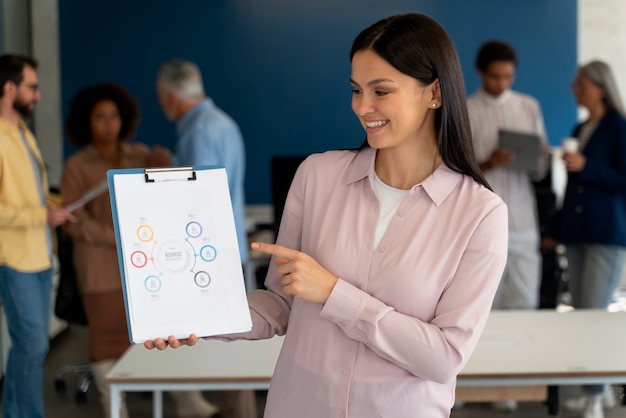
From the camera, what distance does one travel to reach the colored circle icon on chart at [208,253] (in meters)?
1.93

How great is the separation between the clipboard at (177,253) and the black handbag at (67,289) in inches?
135

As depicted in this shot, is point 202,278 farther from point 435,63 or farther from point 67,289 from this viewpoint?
point 67,289

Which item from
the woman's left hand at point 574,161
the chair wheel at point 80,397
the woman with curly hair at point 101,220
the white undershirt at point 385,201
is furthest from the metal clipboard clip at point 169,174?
the chair wheel at point 80,397

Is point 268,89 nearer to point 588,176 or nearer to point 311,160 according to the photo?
point 588,176

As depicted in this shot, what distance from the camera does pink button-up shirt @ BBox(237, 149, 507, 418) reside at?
5.97 feet

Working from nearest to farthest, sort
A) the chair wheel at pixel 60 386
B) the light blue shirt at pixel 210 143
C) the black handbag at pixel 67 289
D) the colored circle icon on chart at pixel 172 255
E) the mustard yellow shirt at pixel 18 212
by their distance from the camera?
the colored circle icon on chart at pixel 172 255
the mustard yellow shirt at pixel 18 212
the light blue shirt at pixel 210 143
the black handbag at pixel 67 289
the chair wheel at pixel 60 386

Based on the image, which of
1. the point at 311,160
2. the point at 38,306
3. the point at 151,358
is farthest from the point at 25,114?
the point at 311,160

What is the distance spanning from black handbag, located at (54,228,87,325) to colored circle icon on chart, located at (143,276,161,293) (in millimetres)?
3466

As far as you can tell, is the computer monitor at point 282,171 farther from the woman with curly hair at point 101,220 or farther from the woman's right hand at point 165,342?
the woman's right hand at point 165,342

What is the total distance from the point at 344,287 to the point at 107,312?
3165 millimetres

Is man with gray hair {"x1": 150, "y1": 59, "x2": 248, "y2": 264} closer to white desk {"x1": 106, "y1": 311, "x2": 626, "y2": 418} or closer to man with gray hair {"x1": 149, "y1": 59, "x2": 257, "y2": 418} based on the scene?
man with gray hair {"x1": 149, "y1": 59, "x2": 257, "y2": 418}

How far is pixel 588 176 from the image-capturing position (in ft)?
15.3

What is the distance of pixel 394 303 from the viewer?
187cm

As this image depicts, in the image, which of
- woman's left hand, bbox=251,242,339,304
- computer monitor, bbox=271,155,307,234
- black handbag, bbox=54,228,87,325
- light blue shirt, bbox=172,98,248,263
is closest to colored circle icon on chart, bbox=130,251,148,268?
woman's left hand, bbox=251,242,339,304
